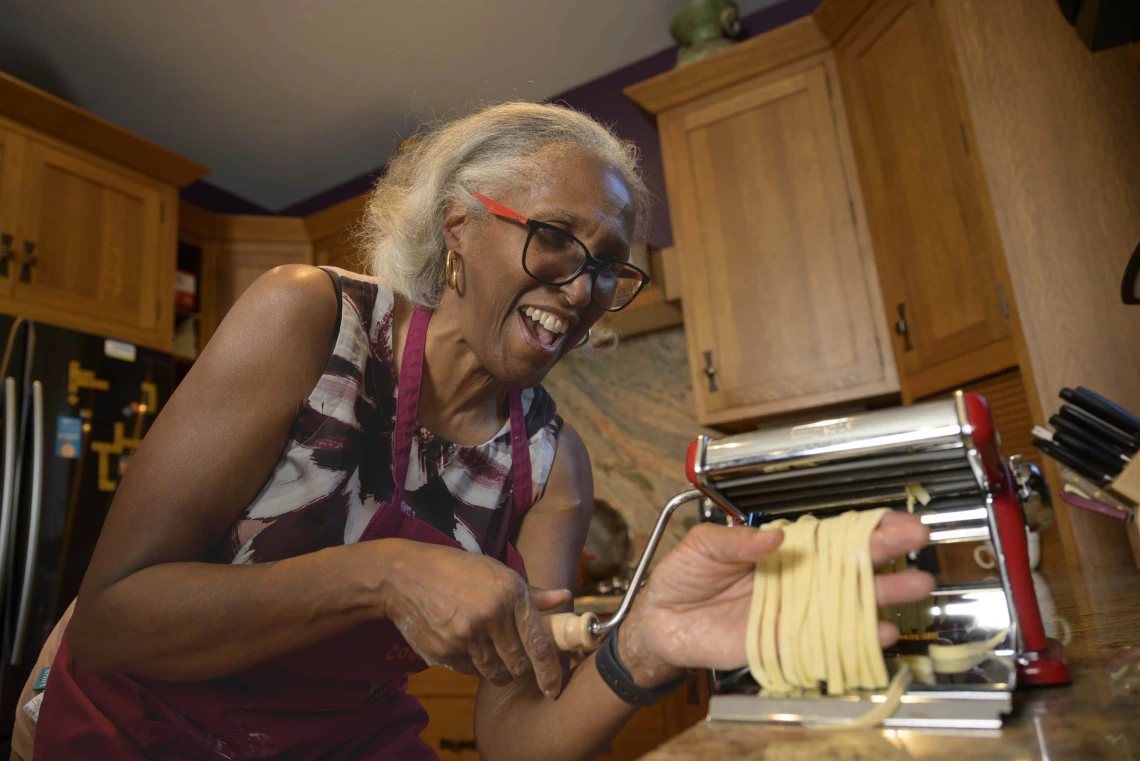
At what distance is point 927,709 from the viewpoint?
13.2 inches

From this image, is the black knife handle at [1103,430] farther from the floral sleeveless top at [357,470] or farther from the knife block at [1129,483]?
the floral sleeveless top at [357,470]

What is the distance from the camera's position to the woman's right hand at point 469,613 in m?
0.53

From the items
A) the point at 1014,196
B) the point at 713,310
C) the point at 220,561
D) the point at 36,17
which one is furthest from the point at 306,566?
the point at 36,17

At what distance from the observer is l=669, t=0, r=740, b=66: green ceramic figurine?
6.55 ft

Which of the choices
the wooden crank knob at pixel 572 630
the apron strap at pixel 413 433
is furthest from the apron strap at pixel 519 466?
the wooden crank knob at pixel 572 630

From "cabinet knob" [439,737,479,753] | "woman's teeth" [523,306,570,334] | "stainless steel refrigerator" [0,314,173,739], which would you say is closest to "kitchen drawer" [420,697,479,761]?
"cabinet knob" [439,737,479,753]

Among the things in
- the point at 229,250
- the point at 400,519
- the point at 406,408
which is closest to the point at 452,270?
the point at 406,408

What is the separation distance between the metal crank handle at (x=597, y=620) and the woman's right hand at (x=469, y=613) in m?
0.01

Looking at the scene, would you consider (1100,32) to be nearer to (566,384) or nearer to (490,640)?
(490,640)

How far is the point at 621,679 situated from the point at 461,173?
60 cm

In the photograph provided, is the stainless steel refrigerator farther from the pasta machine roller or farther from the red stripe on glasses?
the pasta machine roller

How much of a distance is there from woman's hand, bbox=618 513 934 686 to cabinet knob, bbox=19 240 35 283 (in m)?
1.94

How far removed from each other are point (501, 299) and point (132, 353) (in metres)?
1.52

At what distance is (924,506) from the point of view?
46 centimetres
